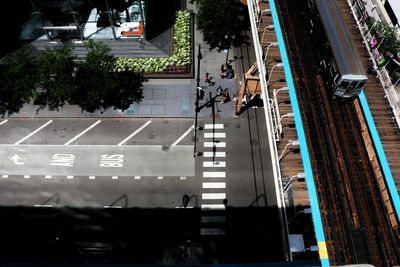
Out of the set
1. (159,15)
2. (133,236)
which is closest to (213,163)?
(133,236)

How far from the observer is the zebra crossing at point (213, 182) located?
1395 inches

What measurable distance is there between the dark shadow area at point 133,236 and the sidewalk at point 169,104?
12689 millimetres

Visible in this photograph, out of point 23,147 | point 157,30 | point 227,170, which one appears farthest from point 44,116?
point 227,170

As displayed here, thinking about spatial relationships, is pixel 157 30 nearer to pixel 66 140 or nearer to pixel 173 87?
pixel 173 87

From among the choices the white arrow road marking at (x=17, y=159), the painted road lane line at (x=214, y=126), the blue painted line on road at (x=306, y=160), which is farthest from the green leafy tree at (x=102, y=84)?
the blue painted line on road at (x=306, y=160)

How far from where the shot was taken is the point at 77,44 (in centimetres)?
4866

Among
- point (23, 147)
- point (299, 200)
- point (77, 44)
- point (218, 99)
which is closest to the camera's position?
point (299, 200)

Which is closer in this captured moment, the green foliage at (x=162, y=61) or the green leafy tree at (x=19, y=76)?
the green leafy tree at (x=19, y=76)

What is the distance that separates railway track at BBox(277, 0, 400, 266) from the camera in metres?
23.2

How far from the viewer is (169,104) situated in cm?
4409

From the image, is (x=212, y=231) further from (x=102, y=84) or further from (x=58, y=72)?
(x=58, y=72)

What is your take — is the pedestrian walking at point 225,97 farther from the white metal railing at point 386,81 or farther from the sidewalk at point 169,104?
the white metal railing at point 386,81

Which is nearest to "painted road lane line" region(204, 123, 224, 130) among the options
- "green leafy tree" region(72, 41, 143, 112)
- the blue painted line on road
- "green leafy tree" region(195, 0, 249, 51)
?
"green leafy tree" region(72, 41, 143, 112)

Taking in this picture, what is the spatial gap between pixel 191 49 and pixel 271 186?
23.6m
